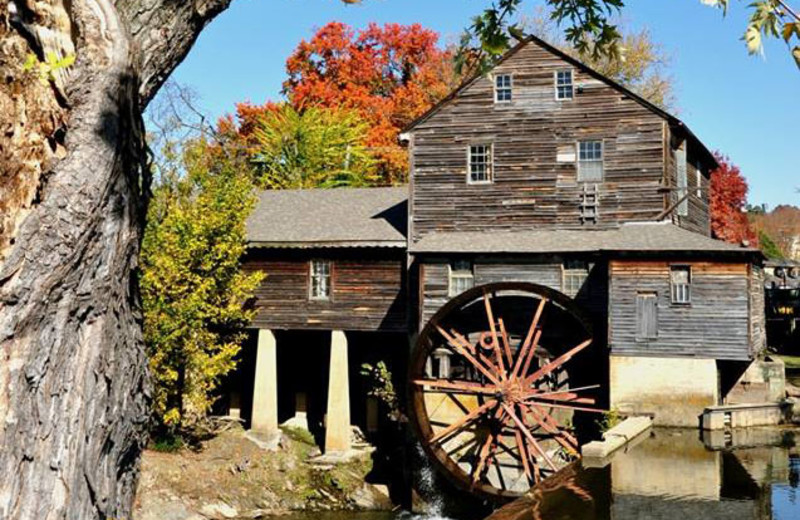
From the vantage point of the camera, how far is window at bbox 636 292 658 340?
18531mm

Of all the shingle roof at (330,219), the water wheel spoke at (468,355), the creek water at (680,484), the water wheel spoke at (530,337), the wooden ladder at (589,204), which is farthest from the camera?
the shingle roof at (330,219)

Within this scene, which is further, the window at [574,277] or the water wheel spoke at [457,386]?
the window at [574,277]

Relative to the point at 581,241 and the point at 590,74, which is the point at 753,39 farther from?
the point at 590,74

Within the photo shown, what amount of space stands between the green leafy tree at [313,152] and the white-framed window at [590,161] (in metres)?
16.9

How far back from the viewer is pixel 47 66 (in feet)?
10.2

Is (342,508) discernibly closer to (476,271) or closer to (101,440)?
(476,271)

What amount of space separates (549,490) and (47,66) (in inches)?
444

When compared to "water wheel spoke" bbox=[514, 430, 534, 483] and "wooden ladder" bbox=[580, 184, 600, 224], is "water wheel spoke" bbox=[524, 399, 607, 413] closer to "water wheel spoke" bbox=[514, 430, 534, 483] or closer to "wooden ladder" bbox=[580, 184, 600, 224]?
"water wheel spoke" bbox=[514, 430, 534, 483]

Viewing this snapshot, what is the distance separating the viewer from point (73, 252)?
3184mm

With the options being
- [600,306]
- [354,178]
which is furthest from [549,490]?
[354,178]

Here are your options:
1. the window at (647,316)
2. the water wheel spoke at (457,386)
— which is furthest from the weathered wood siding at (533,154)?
the water wheel spoke at (457,386)

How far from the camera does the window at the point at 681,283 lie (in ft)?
60.6

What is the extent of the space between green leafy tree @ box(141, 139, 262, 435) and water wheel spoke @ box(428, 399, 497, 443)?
19.7ft

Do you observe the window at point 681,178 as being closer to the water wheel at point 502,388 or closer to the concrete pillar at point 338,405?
the water wheel at point 502,388
